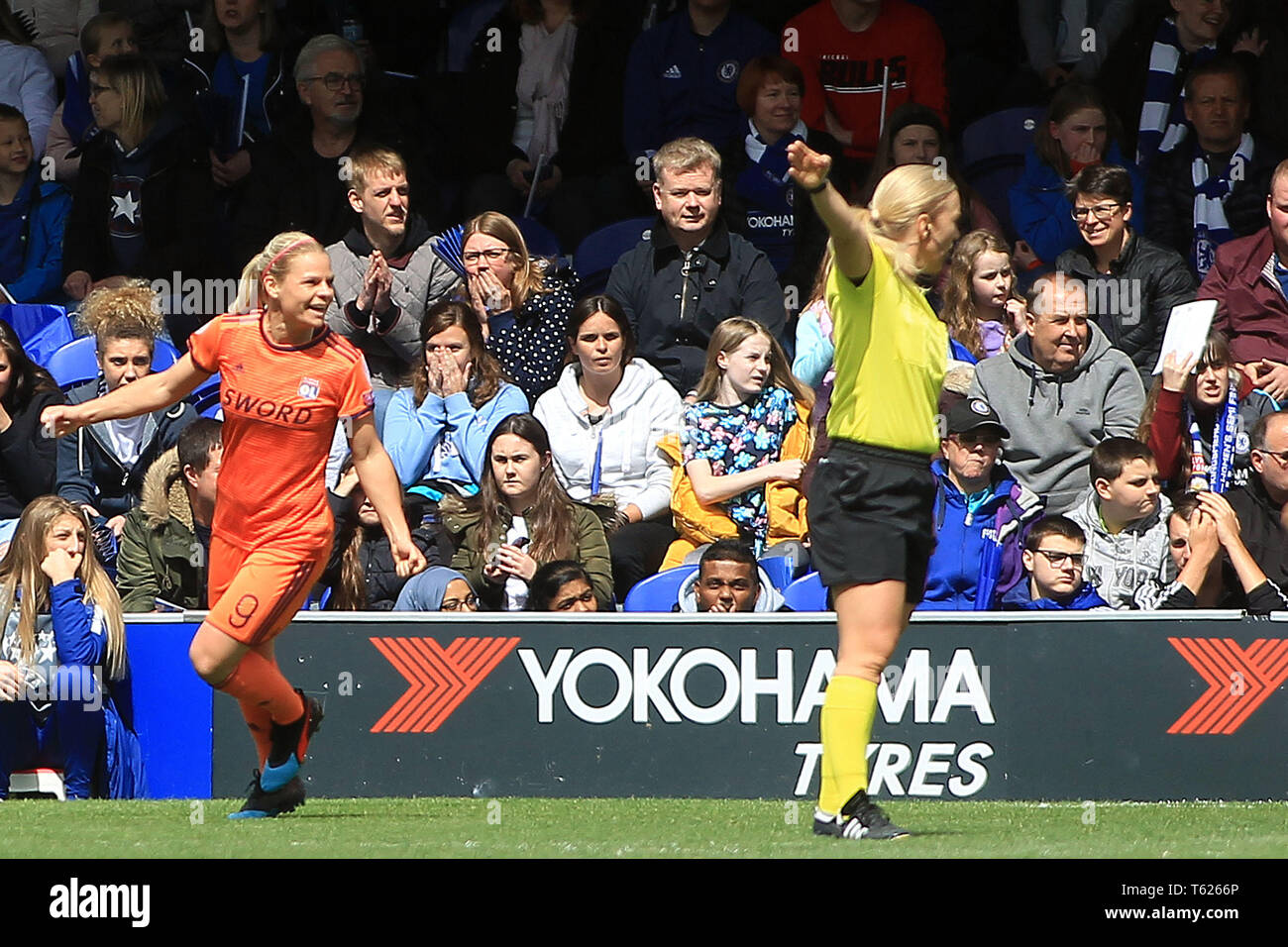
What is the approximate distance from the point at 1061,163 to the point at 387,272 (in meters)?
3.45

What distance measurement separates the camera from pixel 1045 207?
10.0 metres

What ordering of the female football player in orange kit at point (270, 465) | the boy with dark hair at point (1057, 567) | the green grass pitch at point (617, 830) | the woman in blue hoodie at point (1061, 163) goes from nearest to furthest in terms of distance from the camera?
the green grass pitch at point (617, 830)
the female football player in orange kit at point (270, 465)
the boy with dark hair at point (1057, 567)
the woman in blue hoodie at point (1061, 163)

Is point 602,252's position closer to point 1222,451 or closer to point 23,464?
point 23,464

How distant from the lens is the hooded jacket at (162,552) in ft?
28.5

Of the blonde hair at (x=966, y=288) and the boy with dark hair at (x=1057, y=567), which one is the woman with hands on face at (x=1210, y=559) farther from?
the blonde hair at (x=966, y=288)

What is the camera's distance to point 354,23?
37.6 feet

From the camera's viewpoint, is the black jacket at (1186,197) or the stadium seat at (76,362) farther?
the black jacket at (1186,197)

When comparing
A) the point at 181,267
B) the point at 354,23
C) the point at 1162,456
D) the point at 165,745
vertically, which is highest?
the point at 354,23

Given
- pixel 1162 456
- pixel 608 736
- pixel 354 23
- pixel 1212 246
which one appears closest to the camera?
pixel 608 736

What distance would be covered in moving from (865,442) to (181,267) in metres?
5.68

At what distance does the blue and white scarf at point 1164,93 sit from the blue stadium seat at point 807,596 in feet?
11.2

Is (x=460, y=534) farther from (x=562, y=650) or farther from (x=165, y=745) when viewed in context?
(x=165, y=745)

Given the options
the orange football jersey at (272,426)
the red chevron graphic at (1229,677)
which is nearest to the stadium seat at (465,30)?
the orange football jersey at (272,426)

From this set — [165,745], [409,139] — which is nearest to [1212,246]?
[409,139]
